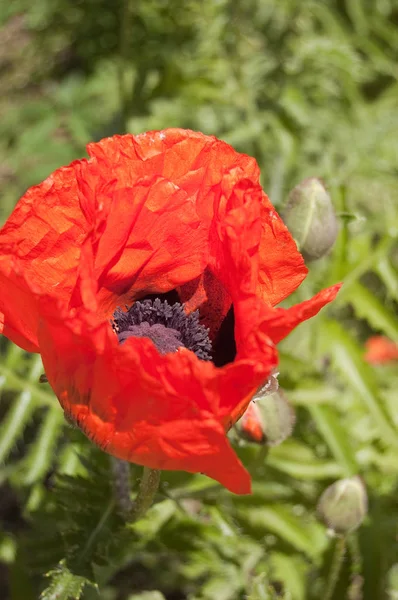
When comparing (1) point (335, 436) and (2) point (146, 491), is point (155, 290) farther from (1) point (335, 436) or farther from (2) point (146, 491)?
(1) point (335, 436)

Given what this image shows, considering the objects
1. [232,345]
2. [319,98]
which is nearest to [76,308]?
[232,345]

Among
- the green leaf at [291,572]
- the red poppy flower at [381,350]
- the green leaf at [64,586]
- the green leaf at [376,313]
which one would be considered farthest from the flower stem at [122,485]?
the red poppy flower at [381,350]

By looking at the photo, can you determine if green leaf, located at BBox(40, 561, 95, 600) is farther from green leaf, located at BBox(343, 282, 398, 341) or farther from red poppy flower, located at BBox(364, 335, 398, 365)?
red poppy flower, located at BBox(364, 335, 398, 365)

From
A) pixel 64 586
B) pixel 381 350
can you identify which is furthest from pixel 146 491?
pixel 381 350

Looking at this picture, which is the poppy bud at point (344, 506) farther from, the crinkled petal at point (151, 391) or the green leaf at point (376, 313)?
the crinkled petal at point (151, 391)

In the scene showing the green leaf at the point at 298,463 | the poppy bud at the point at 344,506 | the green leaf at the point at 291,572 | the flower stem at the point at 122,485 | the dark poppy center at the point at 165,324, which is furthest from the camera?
the green leaf at the point at 291,572

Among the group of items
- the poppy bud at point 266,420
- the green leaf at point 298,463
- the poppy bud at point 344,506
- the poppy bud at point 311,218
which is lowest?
the green leaf at point 298,463

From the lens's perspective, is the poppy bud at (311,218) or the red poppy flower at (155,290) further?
the poppy bud at (311,218)
